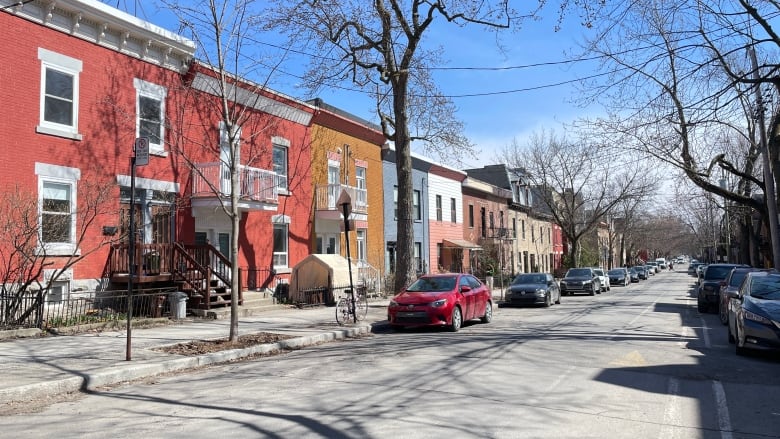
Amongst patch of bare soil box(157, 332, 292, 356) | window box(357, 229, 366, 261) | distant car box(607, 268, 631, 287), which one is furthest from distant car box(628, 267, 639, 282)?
patch of bare soil box(157, 332, 292, 356)

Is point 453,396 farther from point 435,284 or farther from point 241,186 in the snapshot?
point 241,186

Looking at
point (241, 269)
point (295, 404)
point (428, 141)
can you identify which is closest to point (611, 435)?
point (295, 404)

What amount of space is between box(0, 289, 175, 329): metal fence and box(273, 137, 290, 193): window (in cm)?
675

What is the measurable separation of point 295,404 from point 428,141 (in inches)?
681

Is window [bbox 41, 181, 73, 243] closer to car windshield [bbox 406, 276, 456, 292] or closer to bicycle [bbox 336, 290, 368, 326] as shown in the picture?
bicycle [bbox 336, 290, 368, 326]

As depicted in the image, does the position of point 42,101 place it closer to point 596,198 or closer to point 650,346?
point 650,346

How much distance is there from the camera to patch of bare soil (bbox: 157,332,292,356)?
10.4 metres

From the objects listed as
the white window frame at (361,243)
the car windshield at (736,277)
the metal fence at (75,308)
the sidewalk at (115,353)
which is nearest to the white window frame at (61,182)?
the metal fence at (75,308)

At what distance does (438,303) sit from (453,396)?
276 inches

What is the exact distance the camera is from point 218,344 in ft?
36.7

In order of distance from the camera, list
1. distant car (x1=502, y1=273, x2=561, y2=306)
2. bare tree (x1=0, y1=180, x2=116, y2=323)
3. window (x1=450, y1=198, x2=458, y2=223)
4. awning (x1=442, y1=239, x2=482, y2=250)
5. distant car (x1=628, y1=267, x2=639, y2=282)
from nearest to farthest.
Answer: bare tree (x1=0, y1=180, x2=116, y2=323), distant car (x1=502, y1=273, x2=561, y2=306), awning (x1=442, y1=239, x2=482, y2=250), window (x1=450, y1=198, x2=458, y2=223), distant car (x1=628, y1=267, x2=639, y2=282)

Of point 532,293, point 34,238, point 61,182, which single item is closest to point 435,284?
point 532,293

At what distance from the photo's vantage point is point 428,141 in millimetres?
23016

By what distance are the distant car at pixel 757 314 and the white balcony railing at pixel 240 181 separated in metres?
12.2
